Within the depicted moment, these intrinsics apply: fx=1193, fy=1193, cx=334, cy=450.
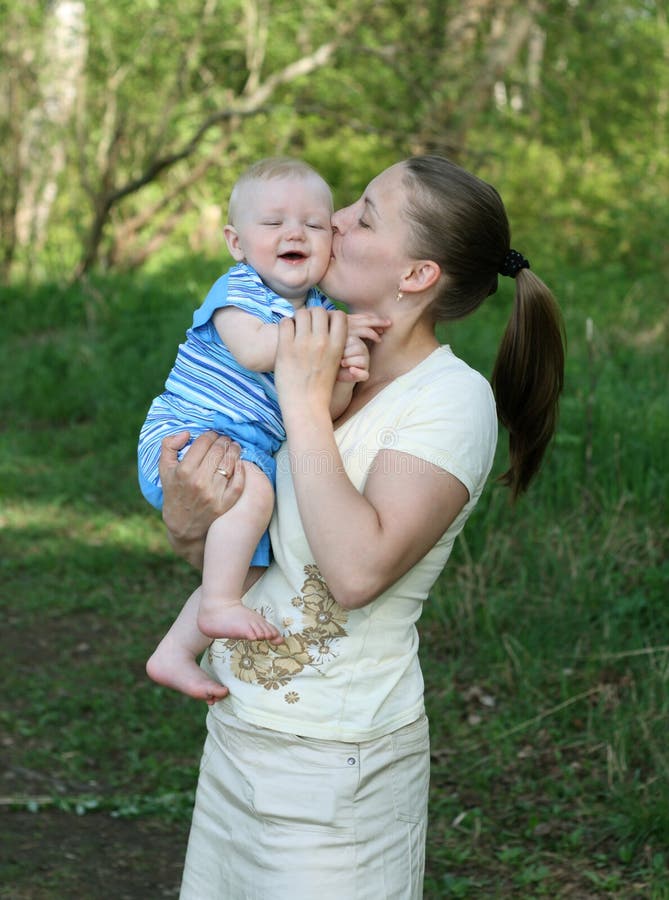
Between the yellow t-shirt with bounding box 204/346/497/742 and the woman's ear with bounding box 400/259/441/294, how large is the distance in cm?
13

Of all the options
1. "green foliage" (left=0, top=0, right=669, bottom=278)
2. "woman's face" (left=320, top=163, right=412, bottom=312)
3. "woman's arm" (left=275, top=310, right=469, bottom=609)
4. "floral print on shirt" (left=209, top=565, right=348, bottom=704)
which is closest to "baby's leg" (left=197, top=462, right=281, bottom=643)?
"floral print on shirt" (left=209, top=565, right=348, bottom=704)

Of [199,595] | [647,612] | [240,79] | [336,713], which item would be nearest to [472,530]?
[647,612]

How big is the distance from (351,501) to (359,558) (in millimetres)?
88

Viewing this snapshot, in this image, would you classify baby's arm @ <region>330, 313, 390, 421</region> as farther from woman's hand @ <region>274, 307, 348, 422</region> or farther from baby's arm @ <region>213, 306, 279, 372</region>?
baby's arm @ <region>213, 306, 279, 372</region>

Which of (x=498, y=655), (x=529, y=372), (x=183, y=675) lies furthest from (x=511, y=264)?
(x=498, y=655)

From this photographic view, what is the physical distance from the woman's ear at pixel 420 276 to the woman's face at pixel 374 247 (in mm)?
11

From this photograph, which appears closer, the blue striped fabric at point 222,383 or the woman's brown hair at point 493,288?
the woman's brown hair at point 493,288

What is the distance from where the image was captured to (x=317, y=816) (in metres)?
1.92

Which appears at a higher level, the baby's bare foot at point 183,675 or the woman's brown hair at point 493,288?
the woman's brown hair at point 493,288

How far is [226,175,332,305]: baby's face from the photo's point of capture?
88.2 inches

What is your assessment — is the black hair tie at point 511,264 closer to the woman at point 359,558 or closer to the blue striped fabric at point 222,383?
the woman at point 359,558

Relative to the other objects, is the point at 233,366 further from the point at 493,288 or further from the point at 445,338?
the point at 445,338

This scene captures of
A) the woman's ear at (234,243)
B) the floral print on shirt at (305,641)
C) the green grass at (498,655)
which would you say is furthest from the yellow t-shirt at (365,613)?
the green grass at (498,655)

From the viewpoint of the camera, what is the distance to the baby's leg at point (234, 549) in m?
2.10
